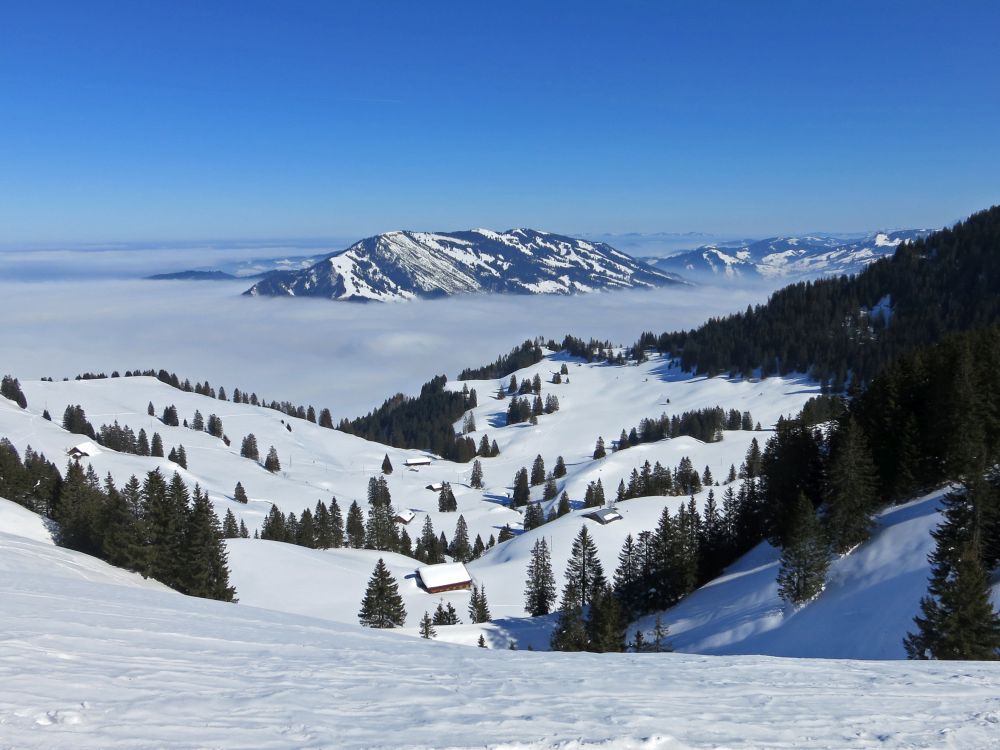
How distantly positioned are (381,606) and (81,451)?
82.8m

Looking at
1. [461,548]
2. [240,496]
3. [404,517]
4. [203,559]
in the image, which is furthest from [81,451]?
[203,559]

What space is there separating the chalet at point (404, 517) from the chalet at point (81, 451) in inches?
2044

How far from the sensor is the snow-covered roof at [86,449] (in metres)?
97.1

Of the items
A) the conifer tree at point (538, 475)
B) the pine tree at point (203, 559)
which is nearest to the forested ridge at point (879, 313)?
the conifer tree at point (538, 475)

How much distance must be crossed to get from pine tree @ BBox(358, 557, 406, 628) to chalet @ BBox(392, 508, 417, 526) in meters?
55.1

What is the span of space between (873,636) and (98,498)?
167 feet

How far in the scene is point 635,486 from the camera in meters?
96.2

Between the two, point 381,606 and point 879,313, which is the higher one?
point 879,313

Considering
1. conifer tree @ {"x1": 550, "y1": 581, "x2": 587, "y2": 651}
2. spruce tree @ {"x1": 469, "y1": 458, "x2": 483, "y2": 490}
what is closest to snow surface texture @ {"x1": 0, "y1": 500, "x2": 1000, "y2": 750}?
conifer tree @ {"x1": 550, "y1": 581, "x2": 587, "y2": 651}

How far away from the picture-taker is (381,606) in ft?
134

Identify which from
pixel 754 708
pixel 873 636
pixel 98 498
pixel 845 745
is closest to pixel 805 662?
pixel 754 708

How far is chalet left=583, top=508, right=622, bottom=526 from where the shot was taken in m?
72.8

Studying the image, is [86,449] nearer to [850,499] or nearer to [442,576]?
[442,576]

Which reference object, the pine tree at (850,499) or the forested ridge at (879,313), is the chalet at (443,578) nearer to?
the pine tree at (850,499)
